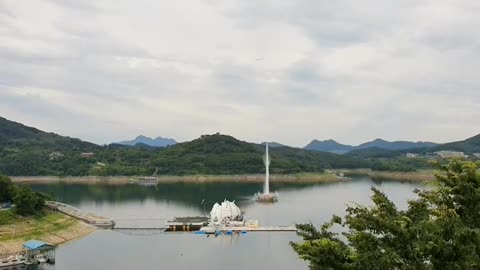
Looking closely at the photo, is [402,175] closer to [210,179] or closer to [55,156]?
[210,179]

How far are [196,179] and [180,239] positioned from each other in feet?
237

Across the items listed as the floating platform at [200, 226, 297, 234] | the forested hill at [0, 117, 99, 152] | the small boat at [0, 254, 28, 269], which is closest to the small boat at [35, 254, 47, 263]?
the small boat at [0, 254, 28, 269]

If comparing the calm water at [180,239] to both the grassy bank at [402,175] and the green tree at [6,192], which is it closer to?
the green tree at [6,192]

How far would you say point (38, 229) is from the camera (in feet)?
139

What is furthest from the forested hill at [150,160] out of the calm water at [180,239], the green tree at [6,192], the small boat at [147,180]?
the green tree at [6,192]

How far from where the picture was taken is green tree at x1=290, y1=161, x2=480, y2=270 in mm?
7938

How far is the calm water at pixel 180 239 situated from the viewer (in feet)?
115

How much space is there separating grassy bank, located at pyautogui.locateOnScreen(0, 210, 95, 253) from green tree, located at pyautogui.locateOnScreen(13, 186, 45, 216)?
0.68 metres

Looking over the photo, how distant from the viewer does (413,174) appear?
139625mm

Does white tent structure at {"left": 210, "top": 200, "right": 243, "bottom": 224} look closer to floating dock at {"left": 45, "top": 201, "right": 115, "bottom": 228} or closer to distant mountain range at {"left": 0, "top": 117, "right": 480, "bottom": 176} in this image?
floating dock at {"left": 45, "top": 201, "right": 115, "bottom": 228}

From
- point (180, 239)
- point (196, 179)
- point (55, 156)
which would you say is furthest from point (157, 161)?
point (180, 239)

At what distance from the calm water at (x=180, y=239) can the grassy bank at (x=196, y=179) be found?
2639cm

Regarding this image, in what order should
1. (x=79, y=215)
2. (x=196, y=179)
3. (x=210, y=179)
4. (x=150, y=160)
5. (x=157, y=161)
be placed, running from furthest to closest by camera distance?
1. (x=150, y=160)
2. (x=157, y=161)
3. (x=210, y=179)
4. (x=196, y=179)
5. (x=79, y=215)

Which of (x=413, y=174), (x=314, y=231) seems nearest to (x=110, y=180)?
(x=413, y=174)
